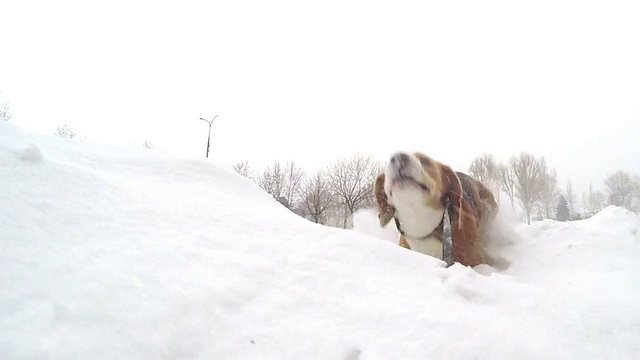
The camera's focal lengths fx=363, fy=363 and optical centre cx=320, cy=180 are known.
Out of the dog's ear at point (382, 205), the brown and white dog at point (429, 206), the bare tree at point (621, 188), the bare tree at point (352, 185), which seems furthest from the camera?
the bare tree at point (621, 188)

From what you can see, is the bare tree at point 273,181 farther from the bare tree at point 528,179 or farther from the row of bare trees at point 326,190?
the bare tree at point 528,179

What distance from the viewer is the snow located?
116 cm

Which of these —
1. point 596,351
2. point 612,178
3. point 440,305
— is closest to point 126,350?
point 440,305

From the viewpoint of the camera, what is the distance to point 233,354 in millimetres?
1180

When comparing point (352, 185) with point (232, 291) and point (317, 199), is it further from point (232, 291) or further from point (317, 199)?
point (232, 291)

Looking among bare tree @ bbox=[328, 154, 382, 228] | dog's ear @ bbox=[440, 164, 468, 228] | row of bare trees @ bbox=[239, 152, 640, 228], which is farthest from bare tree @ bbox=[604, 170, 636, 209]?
dog's ear @ bbox=[440, 164, 468, 228]

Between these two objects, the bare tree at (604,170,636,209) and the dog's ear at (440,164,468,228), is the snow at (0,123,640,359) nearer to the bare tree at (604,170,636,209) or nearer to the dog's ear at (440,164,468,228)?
the dog's ear at (440,164,468,228)

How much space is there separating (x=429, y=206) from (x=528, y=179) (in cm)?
3626

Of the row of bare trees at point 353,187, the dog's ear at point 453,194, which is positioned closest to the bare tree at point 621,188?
the row of bare trees at point 353,187

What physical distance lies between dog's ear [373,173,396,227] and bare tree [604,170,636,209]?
50642 mm

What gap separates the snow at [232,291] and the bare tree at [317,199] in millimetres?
26170

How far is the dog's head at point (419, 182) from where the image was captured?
370 centimetres

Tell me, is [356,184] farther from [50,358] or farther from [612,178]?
[612,178]

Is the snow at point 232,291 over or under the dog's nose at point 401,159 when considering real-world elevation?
under
